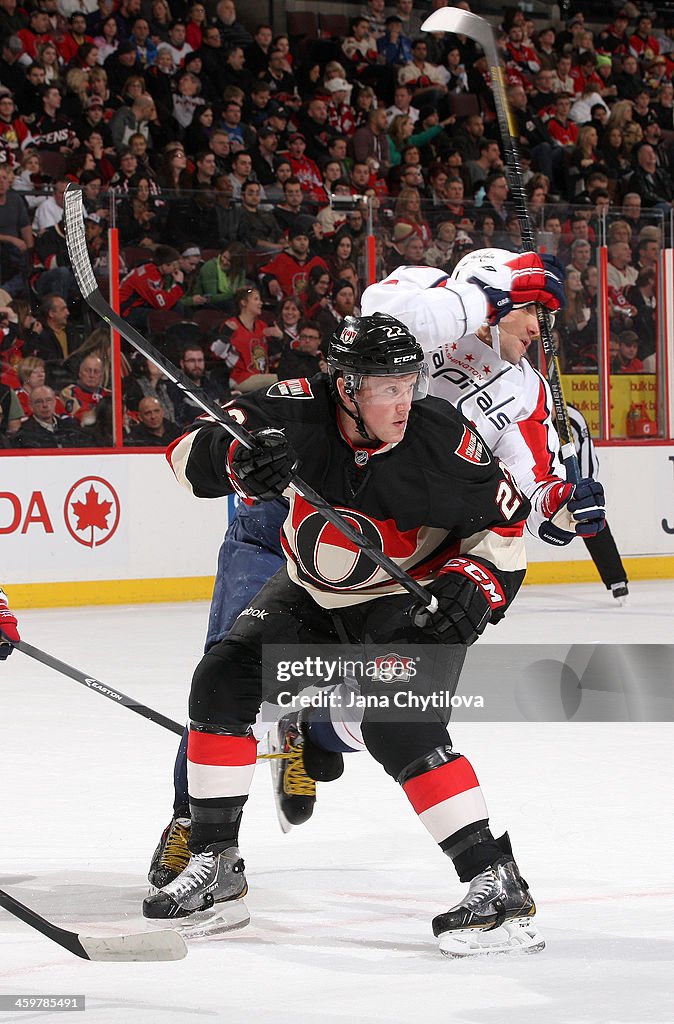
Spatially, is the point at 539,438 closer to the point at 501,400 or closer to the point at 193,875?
the point at 501,400

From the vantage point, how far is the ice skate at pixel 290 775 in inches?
124

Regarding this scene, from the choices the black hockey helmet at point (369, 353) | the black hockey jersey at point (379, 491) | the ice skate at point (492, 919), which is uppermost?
the black hockey helmet at point (369, 353)

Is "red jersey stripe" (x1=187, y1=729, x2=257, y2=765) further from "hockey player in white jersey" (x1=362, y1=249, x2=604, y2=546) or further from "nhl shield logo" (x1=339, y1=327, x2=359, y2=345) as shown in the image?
"hockey player in white jersey" (x1=362, y1=249, x2=604, y2=546)

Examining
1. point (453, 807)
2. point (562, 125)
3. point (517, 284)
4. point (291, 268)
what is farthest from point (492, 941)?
point (562, 125)

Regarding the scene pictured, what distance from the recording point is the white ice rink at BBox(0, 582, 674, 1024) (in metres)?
2.27

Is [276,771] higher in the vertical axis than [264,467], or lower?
lower

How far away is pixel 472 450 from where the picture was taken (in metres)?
2.72

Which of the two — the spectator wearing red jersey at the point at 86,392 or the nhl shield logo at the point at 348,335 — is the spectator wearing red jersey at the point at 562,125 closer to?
the spectator wearing red jersey at the point at 86,392

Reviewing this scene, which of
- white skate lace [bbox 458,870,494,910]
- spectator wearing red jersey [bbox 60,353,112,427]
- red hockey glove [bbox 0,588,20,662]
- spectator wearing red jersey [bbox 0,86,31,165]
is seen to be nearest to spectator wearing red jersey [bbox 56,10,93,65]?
spectator wearing red jersey [bbox 0,86,31,165]

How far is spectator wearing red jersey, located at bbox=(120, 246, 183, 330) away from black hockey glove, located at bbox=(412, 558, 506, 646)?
16.7 ft

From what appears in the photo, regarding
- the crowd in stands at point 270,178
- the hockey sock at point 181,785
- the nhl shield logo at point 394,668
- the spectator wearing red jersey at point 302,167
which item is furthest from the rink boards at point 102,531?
the nhl shield logo at point 394,668

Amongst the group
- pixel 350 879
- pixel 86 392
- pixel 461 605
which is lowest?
pixel 350 879

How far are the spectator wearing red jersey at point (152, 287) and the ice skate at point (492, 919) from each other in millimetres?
5305

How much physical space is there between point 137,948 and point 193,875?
333 mm
